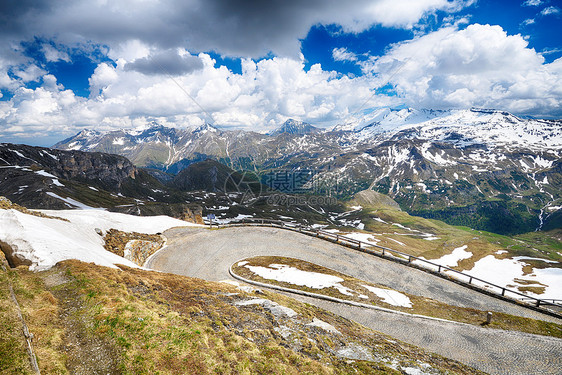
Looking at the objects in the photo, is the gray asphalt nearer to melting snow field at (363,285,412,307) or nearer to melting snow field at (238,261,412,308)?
melting snow field at (363,285,412,307)

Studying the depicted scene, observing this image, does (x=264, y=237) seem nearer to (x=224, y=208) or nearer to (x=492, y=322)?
(x=492, y=322)

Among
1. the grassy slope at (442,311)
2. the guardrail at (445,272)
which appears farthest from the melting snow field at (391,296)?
the guardrail at (445,272)

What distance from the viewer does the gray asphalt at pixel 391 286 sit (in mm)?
13711

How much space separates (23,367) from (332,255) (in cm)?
2689

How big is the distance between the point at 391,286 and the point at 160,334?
68.7 feet

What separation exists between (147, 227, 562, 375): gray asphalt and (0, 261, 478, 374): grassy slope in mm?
2392

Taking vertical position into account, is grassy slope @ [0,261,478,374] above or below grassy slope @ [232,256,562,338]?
above

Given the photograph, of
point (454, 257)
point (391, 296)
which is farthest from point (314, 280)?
point (454, 257)

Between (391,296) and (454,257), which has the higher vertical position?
(391,296)

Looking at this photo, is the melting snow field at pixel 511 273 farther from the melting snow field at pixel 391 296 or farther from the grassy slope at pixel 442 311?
the melting snow field at pixel 391 296

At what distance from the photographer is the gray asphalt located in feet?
45.0

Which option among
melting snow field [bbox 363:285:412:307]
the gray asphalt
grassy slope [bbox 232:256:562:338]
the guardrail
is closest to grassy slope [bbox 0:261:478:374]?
the gray asphalt

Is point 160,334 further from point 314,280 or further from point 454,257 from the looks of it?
point 454,257

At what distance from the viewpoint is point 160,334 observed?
945cm
